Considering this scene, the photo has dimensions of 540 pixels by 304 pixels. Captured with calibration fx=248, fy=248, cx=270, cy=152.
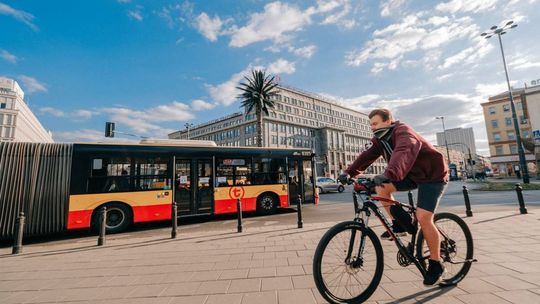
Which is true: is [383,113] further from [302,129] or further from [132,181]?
[302,129]

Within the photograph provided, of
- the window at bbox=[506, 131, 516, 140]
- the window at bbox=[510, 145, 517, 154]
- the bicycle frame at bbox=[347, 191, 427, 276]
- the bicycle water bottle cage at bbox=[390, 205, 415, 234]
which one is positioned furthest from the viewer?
the window at bbox=[506, 131, 516, 140]

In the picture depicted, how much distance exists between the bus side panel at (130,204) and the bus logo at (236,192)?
2.18 m

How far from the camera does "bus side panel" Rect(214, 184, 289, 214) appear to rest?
9312mm

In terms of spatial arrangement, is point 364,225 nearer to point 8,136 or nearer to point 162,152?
point 162,152

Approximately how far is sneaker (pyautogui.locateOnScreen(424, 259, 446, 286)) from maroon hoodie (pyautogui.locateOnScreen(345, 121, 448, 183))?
91cm

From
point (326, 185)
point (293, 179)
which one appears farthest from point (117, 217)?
point (326, 185)

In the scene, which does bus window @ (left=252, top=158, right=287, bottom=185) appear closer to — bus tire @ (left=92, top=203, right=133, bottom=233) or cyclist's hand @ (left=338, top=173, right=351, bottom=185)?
bus tire @ (left=92, top=203, right=133, bottom=233)

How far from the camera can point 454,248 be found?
9.84ft

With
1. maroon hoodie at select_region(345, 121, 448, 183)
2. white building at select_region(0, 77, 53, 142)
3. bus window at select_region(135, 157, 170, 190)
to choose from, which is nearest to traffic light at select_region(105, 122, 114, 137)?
bus window at select_region(135, 157, 170, 190)

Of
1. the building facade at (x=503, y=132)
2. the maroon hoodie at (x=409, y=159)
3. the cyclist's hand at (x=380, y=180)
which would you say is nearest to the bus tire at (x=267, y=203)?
the maroon hoodie at (x=409, y=159)

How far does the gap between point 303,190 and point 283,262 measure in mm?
7149

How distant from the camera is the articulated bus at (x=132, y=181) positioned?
7.12 m

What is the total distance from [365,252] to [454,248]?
1340mm

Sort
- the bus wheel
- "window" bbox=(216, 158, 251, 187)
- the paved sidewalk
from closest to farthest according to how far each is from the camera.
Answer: the paved sidewalk → "window" bbox=(216, 158, 251, 187) → the bus wheel
